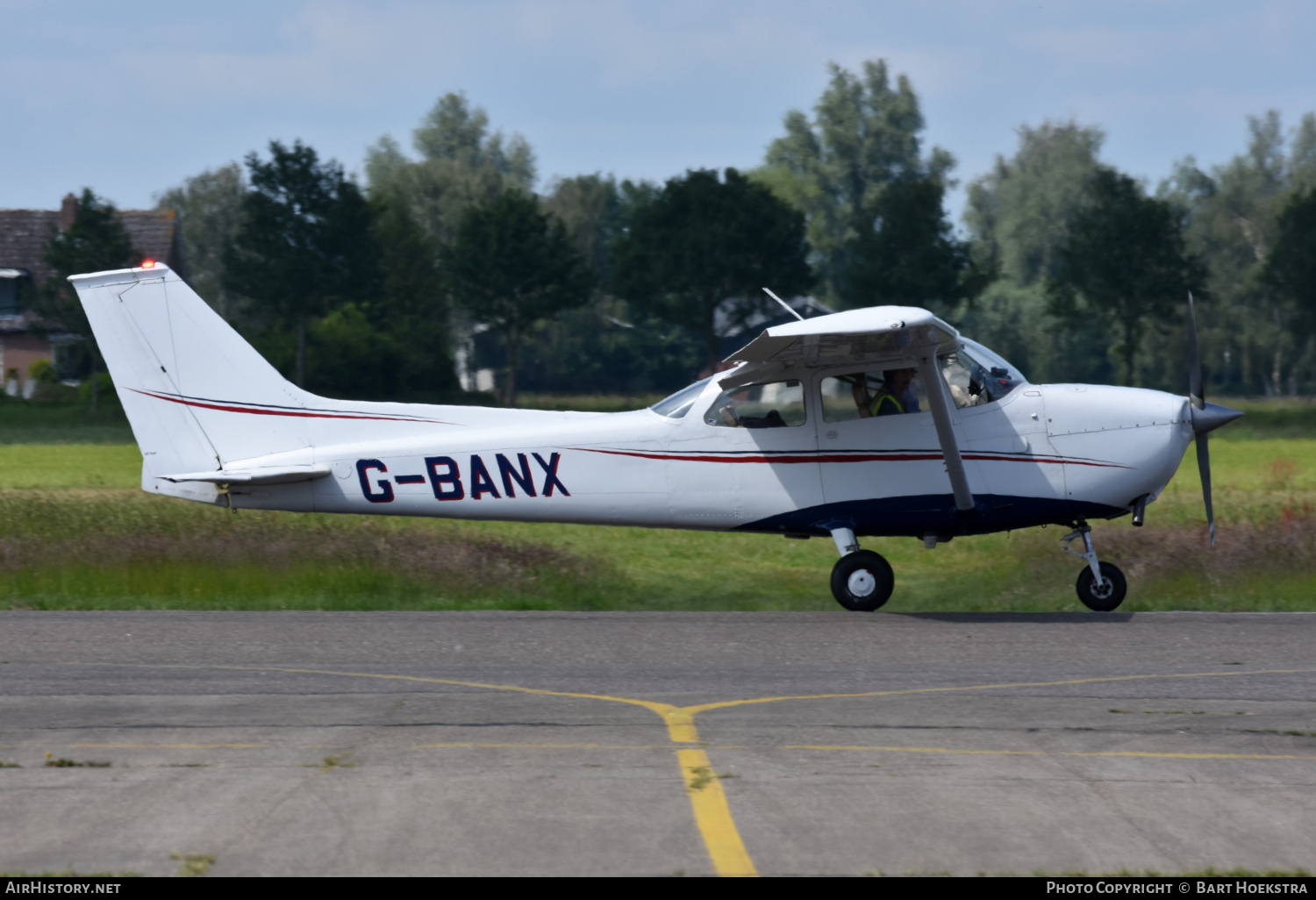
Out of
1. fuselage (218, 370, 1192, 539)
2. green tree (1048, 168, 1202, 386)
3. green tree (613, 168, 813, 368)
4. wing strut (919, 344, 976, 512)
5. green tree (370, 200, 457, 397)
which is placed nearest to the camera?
wing strut (919, 344, 976, 512)

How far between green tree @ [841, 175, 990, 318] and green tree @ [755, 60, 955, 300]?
1288 inches

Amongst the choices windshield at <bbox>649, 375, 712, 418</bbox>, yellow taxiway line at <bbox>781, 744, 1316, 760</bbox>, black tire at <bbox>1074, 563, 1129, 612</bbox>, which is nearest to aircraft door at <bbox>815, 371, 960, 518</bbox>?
windshield at <bbox>649, 375, 712, 418</bbox>

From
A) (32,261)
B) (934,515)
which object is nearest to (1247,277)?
(32,261)

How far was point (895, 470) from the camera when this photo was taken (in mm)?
11422

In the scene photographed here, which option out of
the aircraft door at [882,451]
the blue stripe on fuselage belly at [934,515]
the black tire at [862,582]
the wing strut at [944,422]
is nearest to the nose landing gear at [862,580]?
the black tire at [862,582]

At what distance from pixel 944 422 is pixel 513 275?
44.4 m

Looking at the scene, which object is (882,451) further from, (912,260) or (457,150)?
(457,150)

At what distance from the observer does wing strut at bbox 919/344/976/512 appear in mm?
10891

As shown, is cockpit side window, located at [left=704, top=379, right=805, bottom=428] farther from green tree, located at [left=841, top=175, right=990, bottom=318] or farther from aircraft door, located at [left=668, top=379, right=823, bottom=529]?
green tree, located at [left=841, top=175, right=990, bottom=318]

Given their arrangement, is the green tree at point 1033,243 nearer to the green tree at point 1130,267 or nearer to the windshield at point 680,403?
the green tree at point 1130,267

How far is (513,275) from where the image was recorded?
177ft

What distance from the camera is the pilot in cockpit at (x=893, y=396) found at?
11398mm

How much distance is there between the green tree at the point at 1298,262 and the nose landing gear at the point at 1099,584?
41.6 m

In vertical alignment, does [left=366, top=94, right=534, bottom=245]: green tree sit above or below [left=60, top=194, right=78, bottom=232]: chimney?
above
